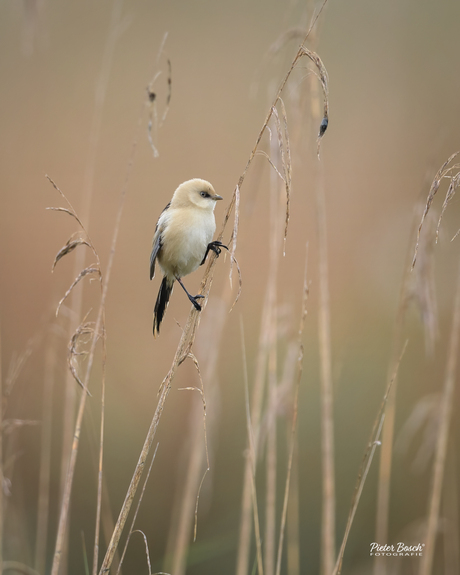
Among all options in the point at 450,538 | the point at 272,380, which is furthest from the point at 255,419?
the point at 450,538

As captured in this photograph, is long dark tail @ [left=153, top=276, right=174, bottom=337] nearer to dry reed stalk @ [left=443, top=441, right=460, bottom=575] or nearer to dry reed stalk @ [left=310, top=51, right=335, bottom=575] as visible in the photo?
dry reed stalk @ [left=310, top=51, right=335, bottom=575]

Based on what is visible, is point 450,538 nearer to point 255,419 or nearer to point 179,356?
point 255,419

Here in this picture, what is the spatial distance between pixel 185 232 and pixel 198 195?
0.73ft

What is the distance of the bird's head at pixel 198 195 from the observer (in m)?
2.48

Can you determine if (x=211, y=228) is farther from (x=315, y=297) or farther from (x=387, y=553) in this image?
(x=315, y=297)

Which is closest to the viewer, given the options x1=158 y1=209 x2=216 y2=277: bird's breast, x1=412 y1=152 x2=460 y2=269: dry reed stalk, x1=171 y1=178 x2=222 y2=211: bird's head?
x1=412 y1=152 x2=460 y2=269: dry reed stalk

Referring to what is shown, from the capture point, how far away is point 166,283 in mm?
2764

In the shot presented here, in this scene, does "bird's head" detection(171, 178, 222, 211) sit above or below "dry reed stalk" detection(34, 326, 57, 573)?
above

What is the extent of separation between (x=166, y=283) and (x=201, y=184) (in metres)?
0.58

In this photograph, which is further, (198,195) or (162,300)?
(162,300)

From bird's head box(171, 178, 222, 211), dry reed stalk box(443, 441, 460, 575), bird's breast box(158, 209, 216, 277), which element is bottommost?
dry reed stalk box(443, 441, 460, 575)

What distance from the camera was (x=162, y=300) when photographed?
2693 mm

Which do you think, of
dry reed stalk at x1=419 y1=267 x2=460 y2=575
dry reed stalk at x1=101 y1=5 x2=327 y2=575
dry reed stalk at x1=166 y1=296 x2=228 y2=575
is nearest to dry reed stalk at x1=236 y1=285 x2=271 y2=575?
dry reed stalk at x1=166 y1=296 x2=228 y2=575

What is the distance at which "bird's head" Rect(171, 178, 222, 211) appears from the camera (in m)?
2.48
